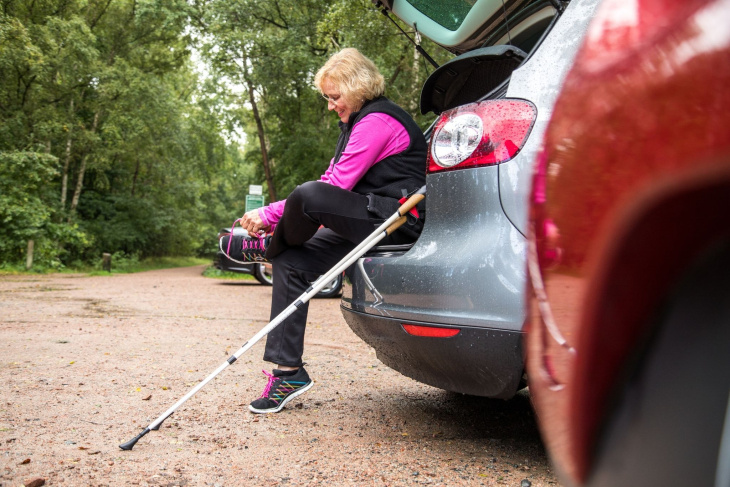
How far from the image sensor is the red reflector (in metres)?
2.39

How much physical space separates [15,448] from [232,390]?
1.37 meters

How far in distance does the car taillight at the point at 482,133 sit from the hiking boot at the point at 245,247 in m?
1.31

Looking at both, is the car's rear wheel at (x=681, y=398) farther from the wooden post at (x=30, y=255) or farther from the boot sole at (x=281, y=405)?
the wooden post at (x=30, y=255)

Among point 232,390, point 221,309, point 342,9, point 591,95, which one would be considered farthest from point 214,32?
point 591,95

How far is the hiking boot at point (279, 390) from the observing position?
11.0ft

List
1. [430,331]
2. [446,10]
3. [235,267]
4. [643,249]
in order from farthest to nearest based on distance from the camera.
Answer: [235,267]
[446,10]
[430,331]
[643,249]

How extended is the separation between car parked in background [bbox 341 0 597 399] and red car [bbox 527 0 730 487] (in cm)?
132

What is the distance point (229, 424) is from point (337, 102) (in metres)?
1.74

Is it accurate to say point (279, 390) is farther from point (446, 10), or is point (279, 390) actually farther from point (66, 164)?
point (66, 164)

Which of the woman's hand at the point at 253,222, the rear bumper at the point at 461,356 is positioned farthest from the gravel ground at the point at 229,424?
the woman's hand at the point at 253,222

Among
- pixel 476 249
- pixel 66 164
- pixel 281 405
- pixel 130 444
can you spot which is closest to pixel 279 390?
pixel 281 405

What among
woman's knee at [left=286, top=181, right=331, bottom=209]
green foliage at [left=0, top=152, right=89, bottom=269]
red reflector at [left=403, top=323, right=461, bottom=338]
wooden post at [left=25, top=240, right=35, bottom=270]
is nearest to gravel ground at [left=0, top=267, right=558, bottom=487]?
red reflector at [left=403, top=323, right=461, bottom=338]

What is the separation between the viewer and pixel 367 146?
126 inches

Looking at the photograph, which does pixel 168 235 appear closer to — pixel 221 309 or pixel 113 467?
pixel 221 309
